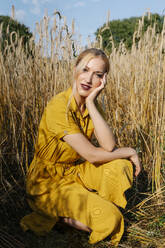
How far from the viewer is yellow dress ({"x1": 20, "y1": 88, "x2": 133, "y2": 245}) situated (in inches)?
50.7

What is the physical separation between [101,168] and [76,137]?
0.89 ft

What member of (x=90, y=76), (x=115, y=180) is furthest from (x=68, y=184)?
(x=90, y=76)

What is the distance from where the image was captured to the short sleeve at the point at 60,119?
1323 millimetres

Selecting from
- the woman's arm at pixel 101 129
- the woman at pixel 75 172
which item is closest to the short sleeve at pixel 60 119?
the woman at pixel 75 172

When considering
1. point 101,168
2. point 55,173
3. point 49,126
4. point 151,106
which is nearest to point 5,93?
point 49,126

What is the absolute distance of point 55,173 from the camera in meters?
1.45

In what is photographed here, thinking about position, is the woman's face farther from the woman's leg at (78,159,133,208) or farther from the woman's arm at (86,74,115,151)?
the woman's leg at (78,159,133,208)

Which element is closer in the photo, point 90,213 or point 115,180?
point 90,213

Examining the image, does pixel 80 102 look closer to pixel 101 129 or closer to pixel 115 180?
pixel 101 129

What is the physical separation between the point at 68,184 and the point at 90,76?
594 millimetres

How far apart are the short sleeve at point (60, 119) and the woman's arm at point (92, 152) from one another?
0.11 feet

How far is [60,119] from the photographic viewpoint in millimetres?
1346

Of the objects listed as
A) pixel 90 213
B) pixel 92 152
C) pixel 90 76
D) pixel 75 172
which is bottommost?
pixel 90 213

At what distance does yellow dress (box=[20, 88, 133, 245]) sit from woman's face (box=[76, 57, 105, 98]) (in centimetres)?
9
